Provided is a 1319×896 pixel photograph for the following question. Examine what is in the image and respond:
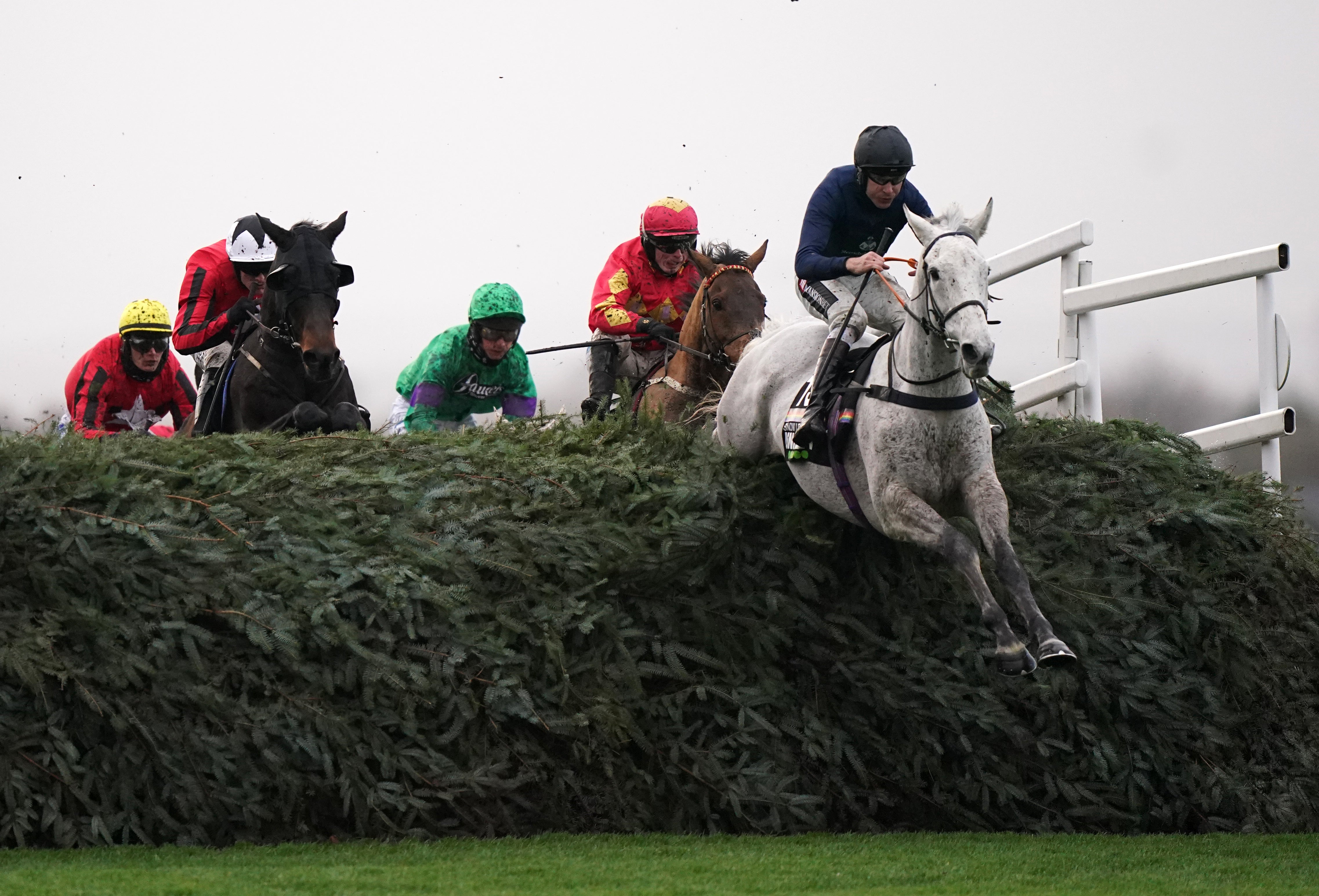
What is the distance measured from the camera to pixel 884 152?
7.03 metres

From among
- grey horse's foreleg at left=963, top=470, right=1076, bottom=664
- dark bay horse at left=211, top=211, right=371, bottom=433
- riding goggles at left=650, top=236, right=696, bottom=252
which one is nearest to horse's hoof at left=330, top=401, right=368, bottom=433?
dark bay horse at left=211, top=211, right=371, bottom=433

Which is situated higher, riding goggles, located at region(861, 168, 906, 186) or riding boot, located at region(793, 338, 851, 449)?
riding goggles, located at region(861, 168, 906, 186)

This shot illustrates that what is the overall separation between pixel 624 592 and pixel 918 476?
1424mm

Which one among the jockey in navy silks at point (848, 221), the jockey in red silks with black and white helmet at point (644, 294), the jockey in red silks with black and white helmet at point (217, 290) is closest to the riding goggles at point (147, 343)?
the jockey in red silks with black and white helmet at point (217, 290)

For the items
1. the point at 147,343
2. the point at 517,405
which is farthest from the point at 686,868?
the point at 147,343

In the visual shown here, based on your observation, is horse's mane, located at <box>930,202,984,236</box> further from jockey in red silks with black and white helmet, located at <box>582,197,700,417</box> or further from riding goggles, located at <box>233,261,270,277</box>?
riding goggles, located at <box>233,261,270,277</box>

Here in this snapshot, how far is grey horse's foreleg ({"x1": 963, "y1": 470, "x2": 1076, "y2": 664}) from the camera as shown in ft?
18.0

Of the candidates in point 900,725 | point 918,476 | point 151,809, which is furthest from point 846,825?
point 151,809

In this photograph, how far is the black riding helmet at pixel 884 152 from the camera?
7.03m

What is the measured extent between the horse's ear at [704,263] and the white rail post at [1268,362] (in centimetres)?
335

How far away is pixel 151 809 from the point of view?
18.7 ft

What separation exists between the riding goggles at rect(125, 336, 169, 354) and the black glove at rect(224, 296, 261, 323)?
1713 mm

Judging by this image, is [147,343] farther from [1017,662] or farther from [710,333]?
[1017,662]

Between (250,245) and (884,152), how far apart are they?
14.2 ft
